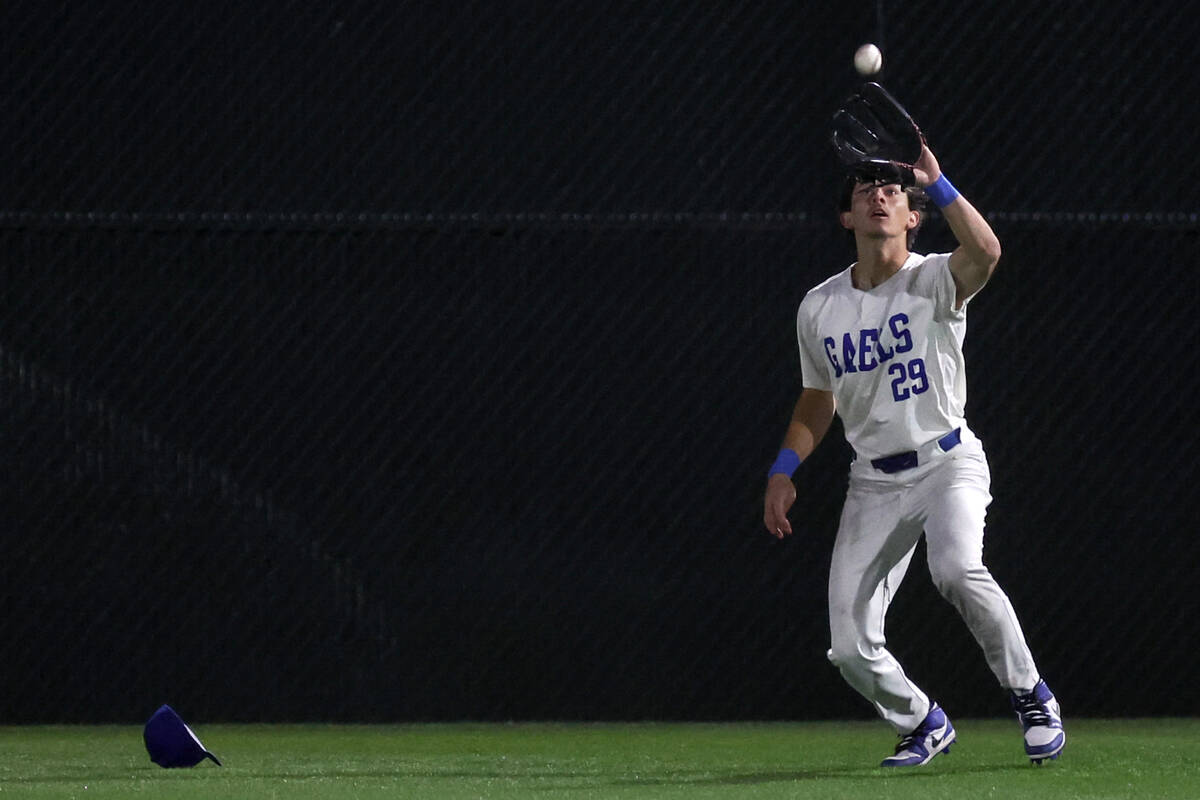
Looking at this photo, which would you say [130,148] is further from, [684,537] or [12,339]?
[684,537]

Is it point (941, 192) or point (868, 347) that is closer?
point (941, 192)

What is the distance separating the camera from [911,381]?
4535 millimetres

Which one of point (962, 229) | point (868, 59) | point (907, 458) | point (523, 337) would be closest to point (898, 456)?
point (907, 458)

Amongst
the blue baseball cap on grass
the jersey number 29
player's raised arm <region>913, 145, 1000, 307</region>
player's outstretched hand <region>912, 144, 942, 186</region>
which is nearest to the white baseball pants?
the jersey number 29

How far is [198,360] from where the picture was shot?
6086mm

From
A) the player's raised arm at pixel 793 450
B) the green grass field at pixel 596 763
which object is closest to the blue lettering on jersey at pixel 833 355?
the player's raised arm at pixel 793 450

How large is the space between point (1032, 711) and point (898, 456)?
68cm

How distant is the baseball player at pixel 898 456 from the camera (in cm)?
443

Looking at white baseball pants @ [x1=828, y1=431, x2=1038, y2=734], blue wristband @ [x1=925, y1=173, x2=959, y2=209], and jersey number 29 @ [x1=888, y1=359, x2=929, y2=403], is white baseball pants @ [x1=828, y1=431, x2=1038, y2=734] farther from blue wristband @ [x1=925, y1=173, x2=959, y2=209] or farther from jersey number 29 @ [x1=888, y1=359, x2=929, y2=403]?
blue wristband @ [x1=925, y1=173, x2=959, y2=209]

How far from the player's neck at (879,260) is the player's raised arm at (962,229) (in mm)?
195

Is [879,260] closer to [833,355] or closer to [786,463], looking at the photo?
[833,355]

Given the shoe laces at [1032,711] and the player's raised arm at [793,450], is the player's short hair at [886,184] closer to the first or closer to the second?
the player's raised arm at [793,450]

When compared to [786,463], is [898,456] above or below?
above

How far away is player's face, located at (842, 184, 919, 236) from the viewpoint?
455 cm
